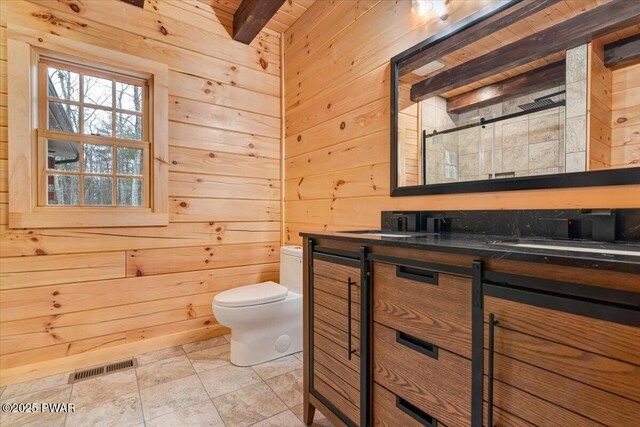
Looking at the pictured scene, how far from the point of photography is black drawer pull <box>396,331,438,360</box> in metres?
0.97

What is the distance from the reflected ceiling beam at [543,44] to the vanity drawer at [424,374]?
48.0 inches

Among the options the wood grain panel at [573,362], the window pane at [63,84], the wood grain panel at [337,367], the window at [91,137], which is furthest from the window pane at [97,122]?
the wood grain panel at [573,362]

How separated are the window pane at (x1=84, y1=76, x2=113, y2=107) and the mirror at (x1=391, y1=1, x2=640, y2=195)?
6.56ft

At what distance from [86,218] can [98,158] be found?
44 cm

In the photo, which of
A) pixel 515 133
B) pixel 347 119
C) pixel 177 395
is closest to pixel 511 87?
pixel 515 133

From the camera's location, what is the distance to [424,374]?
39.1 inches

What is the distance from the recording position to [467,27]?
1451 mm

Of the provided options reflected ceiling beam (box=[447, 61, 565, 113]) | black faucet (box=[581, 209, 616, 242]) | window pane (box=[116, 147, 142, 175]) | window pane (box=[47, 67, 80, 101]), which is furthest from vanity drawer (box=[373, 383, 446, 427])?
window pane (box=[47, 67, 80, 101])

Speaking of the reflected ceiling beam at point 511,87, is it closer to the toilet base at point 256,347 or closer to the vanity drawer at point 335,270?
the vanity drawer at point 335,270

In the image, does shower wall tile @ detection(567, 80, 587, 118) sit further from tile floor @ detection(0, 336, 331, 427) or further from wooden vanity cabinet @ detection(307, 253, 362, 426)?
tile floor @ detection(0, 336, 331, 427)

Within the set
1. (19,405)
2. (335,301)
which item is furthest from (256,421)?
(19,405)

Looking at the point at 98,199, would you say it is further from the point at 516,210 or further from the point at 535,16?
the point at 535,16

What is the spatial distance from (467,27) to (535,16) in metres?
0.28

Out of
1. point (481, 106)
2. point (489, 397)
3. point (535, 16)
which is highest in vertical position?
point (535, 16)
